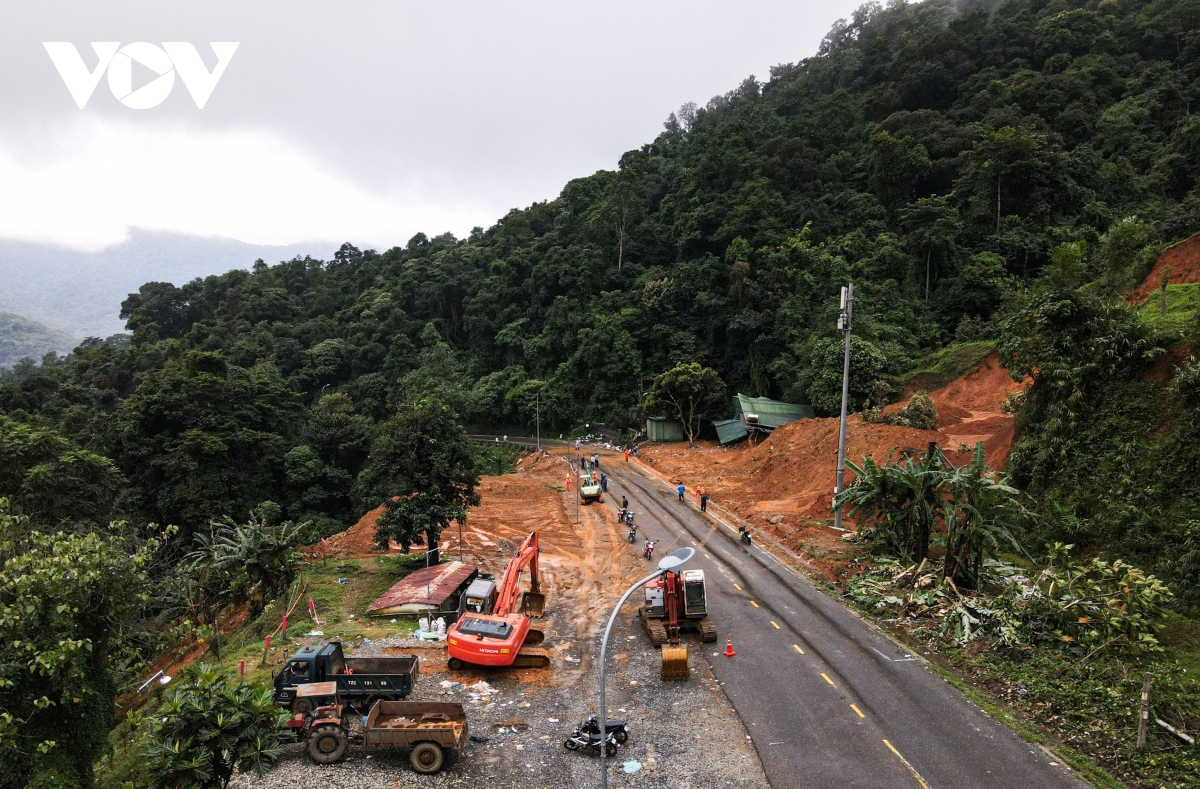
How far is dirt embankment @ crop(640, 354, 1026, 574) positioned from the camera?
1196 inches

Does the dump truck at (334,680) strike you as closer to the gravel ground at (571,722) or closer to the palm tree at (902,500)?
the gravel ground at (571,722)

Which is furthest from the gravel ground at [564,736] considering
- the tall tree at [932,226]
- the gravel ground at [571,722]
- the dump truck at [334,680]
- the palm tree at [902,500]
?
the tall tree at [932,226]

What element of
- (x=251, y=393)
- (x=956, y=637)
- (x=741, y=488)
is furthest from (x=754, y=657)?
(x=251, y=393)

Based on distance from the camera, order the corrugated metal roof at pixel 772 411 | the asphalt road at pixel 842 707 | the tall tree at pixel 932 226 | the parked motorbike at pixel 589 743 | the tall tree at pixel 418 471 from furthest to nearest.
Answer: the tall tree at pixel 932 226
the corrugated metal roof at pixel 772 411
the tall tree at pixel 418 471
the parked motorbike at pixel 589 743
the asphalt road at pixel 842 707

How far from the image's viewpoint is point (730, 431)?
5122 centimetres

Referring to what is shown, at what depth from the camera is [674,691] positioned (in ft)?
54.0

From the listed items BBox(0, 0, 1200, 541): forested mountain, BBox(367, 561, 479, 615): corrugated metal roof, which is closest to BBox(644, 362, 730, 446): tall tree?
BBox(0, 0, 1200, 541): forested mountain

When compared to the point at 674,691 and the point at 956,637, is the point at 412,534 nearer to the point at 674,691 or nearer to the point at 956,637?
the point at 674,691

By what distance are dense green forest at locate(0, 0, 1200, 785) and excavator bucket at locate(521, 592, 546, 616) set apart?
8.05m

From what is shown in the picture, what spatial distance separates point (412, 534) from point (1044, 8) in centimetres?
9135

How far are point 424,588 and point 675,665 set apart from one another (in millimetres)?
10135

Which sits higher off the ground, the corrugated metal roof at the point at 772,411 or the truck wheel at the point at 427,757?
the corrugated metal roof at the point at 772,411

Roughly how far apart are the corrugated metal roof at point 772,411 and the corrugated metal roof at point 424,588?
3011 centimetres

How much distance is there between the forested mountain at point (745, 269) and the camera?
152 feet
